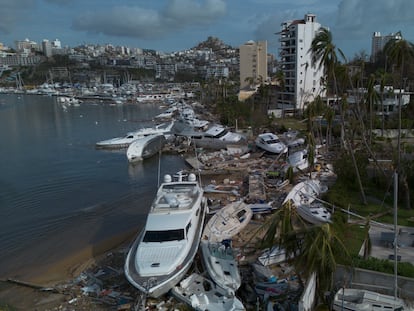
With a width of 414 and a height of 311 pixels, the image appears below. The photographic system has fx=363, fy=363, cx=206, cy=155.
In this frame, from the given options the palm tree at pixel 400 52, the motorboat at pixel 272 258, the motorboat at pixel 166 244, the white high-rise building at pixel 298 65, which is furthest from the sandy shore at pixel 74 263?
the white high-rise building at pixel 298 65

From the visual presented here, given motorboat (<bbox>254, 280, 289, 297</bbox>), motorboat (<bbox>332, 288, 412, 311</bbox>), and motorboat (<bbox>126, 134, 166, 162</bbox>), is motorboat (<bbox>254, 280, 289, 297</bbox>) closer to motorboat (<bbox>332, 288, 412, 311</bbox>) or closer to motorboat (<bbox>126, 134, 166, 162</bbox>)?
motorboat (<bbox>332, 288, 412, 311</bbox>)

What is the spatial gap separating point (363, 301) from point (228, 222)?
7.97 m

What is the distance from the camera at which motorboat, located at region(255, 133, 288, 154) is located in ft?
106

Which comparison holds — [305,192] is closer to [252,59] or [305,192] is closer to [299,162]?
[299,162]

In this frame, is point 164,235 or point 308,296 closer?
point 308,296

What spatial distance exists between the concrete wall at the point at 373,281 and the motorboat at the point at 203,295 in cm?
339

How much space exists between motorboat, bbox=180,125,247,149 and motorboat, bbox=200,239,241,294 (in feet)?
75.9

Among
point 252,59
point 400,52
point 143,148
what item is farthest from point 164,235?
point 252,59

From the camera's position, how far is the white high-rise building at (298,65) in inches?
2337

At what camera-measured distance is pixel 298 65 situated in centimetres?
6031

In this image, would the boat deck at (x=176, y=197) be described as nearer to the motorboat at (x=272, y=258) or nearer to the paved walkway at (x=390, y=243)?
the motorboat at (x=272, y=258)

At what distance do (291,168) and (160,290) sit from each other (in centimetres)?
1523

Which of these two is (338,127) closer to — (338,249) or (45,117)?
(338,249)

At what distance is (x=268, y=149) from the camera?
108 feet
